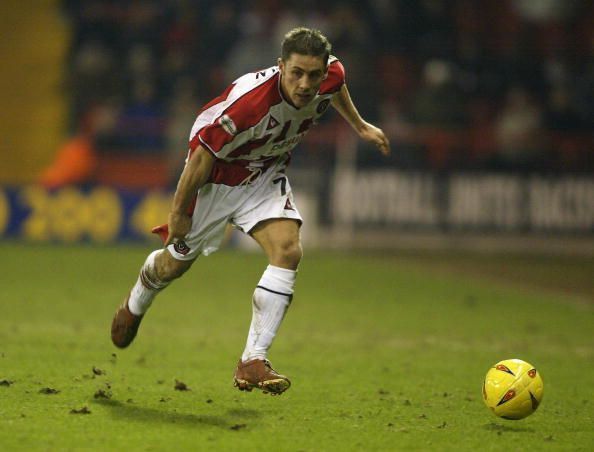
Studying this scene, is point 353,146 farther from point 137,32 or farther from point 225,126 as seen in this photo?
point 225,126

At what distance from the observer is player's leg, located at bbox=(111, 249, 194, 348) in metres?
6.01

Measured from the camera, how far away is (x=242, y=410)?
5.36m

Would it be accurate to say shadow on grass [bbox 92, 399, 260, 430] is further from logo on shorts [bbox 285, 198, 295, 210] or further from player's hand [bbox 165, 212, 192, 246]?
logo on shorts [bbox 285, 198, 295, 210]

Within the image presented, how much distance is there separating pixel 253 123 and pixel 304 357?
2421 mm

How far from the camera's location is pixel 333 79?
19.1 ft

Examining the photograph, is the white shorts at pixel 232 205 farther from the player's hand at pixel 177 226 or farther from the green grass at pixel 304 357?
the green grass at pixel 304 357

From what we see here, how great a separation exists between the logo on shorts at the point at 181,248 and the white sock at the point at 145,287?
0.17 metres

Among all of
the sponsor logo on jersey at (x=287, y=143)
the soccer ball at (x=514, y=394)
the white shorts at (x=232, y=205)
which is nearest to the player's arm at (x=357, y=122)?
the sponsor logo on jersey at (x=287, y=143)

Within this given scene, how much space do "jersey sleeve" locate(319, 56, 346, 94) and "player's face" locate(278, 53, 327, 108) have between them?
0.37 metres

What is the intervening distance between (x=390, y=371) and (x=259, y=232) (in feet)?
5.48

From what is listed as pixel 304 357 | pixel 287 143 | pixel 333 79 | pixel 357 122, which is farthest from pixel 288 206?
pixel 304 357

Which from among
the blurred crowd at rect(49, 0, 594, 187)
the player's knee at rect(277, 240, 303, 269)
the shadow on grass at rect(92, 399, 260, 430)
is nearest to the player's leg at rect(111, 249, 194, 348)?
the player's knee at rect(277, 240, 303, 269)

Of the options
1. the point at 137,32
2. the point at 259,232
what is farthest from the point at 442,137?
the point at 259,232

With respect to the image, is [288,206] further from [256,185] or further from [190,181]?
[190,181]
